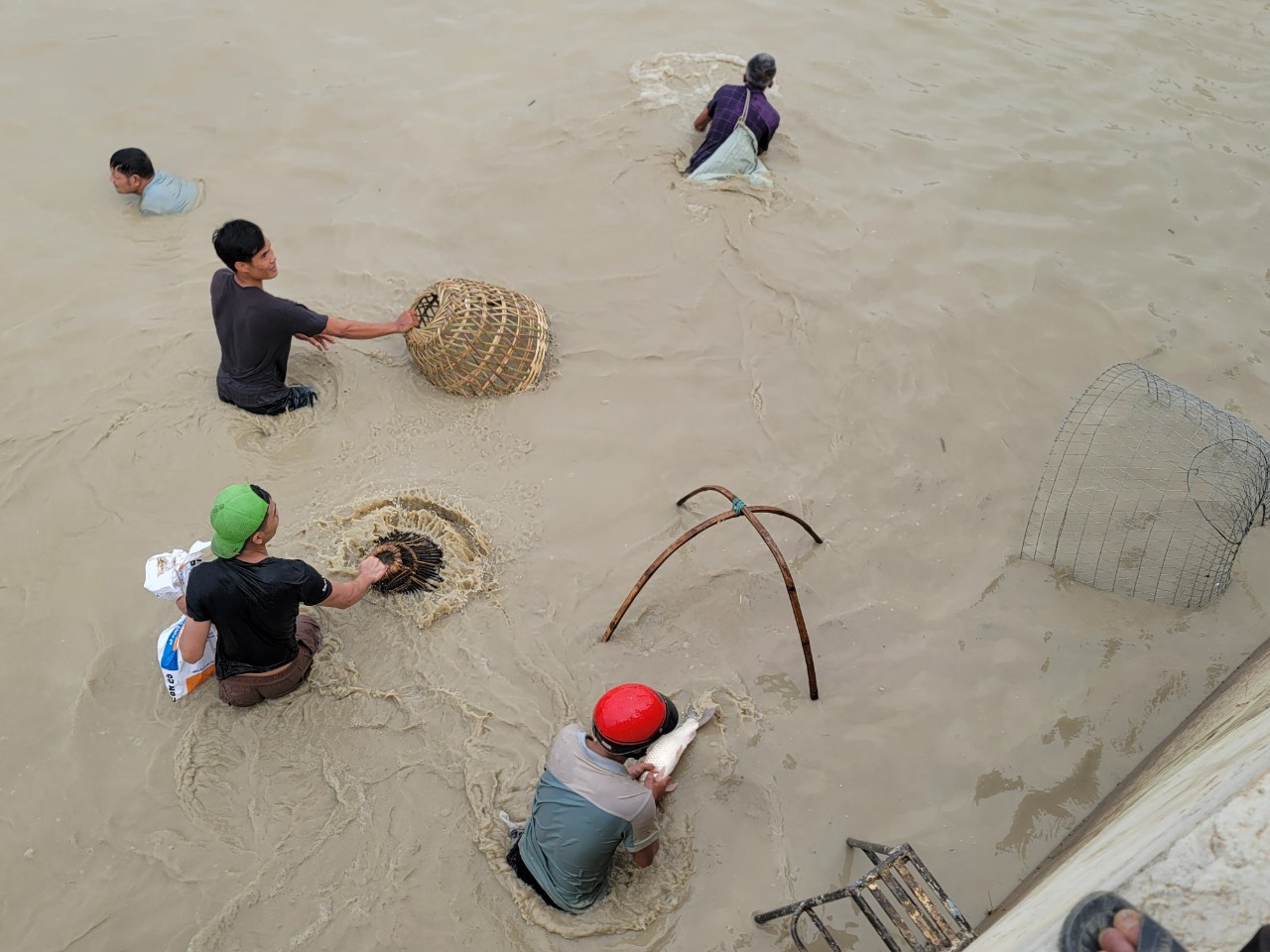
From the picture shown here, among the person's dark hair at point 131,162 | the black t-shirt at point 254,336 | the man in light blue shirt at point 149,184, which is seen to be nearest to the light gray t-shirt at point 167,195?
the man in light blue shirt at point 149,184

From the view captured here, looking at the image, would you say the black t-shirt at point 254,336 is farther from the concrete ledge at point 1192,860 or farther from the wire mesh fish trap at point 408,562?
the concrete ledge at point 1192,860

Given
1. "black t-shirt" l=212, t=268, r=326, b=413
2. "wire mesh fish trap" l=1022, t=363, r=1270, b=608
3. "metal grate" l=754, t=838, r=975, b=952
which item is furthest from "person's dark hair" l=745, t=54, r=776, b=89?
"metal grate" l=754, t=838, r=975, b=952

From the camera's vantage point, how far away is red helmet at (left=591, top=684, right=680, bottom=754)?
114 inches

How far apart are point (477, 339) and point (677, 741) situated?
2.20 metres

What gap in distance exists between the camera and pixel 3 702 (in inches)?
133

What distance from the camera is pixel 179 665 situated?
A: 3307 mm

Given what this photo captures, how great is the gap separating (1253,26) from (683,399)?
22.1 ft

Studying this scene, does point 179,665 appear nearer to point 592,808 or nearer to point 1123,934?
point 592,808

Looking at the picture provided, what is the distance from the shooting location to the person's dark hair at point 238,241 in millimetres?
3824

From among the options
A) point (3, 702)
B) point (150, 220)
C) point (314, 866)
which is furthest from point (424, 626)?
point (150, 220)

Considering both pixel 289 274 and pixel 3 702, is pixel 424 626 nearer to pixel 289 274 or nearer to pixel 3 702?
pixel 3 702

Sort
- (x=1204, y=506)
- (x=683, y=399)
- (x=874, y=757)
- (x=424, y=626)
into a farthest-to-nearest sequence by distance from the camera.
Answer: (x=683, y=399)
(x=1204, y=506)
(x=424, y=626)
(x=874, y=757)

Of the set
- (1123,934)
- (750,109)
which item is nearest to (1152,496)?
(1123,934)

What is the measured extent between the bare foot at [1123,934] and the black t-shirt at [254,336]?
3.82m
